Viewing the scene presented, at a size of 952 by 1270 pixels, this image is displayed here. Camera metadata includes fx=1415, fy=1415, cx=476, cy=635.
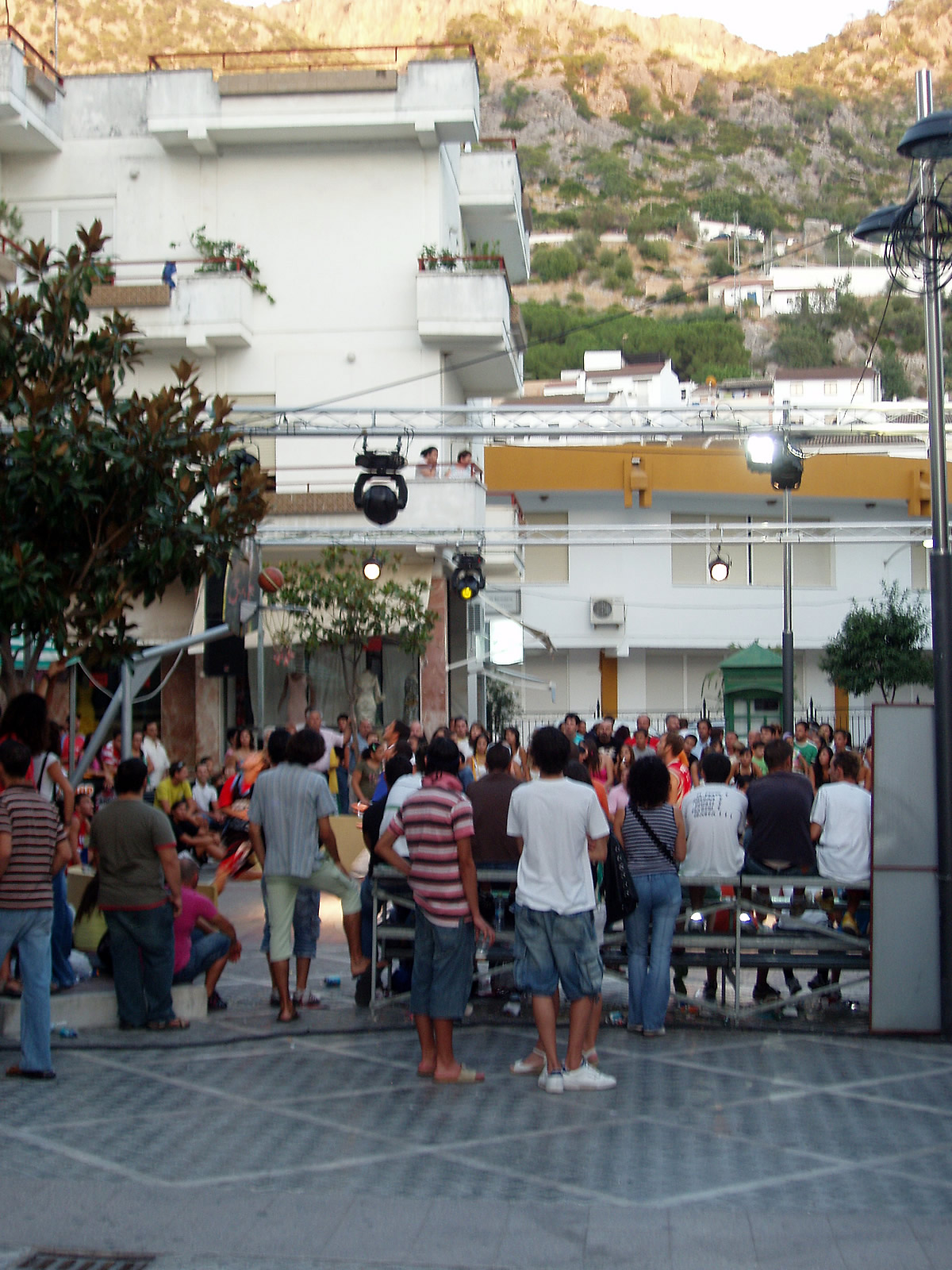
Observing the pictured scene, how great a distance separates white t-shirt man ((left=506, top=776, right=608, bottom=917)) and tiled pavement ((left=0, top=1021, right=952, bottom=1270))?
1.00 meters

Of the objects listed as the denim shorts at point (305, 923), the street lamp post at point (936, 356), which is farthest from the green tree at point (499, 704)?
the street lamp post at point (936, 356)

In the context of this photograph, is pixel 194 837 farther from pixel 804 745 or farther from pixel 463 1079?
pixel 804 745

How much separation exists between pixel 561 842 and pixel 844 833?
2.64 metres

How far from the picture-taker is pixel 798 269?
425ft

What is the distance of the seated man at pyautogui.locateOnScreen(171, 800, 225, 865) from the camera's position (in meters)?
13.7

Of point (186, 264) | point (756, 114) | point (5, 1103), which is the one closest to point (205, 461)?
point (5, 1103)

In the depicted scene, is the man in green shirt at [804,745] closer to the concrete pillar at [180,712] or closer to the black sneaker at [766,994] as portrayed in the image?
the black sneaker at [766,994]

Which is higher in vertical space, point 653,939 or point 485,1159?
point 653,939

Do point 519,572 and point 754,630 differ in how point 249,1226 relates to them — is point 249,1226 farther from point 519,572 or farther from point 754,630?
point 754,630

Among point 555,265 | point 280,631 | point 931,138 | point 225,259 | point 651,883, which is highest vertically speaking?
point 555,265

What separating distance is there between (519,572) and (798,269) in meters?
108

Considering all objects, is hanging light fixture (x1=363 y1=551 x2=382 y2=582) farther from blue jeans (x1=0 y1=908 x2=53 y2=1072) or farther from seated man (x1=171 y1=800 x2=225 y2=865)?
blue jeans (x1=0 y1=908 x2=53 y2=1072)

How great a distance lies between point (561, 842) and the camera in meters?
7.25

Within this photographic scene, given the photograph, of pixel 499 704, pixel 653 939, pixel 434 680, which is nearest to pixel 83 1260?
pixel 653 939
